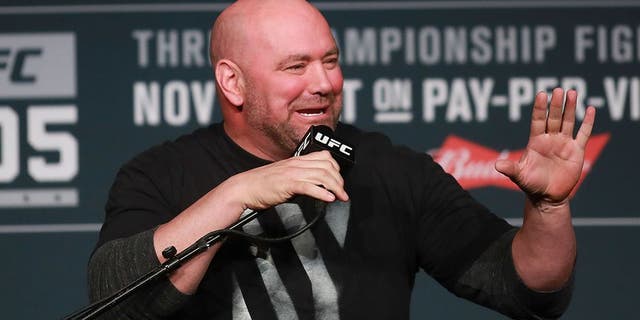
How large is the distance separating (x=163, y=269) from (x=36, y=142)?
1437mm

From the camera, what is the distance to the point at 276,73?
1.81 metres

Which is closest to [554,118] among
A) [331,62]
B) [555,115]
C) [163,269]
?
[555,115]

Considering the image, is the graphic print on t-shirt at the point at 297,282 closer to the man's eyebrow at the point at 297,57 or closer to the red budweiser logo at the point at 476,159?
the man's eyebrow at the point at 297,57

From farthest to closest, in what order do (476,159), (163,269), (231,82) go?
(476,159) < (231,82) < (163,269)

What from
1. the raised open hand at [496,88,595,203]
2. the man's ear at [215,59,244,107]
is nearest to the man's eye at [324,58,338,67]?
the man's ear at [215,59,244,107]

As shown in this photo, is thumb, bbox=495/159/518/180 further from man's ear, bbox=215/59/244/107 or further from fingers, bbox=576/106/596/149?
man's ear, bbox=215/59/244/107

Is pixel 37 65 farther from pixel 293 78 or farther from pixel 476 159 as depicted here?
pixel 293 78

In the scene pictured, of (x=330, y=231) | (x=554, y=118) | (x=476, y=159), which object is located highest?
(x=554, y=118)

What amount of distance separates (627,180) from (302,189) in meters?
1.55

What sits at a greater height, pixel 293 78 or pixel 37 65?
pixel 293 78

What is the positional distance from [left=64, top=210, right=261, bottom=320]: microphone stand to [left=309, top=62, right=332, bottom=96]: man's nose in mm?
297

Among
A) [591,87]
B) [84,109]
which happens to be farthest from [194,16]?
[591,87]

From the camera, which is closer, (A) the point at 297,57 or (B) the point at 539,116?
(B) the point at 539,116

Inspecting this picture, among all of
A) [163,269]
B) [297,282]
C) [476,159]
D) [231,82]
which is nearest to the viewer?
[163,269]
